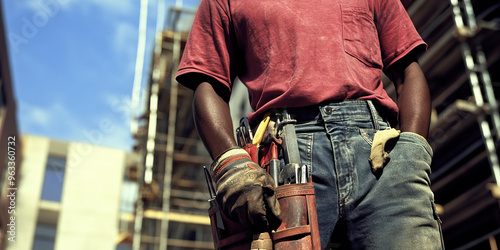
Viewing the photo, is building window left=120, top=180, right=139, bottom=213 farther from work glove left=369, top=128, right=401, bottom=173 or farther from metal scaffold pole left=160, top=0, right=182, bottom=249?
work glove left=369, top=128, right=401, bottom=173

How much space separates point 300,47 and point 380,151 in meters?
0.53

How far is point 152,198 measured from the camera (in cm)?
1919

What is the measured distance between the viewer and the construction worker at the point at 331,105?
6.40 ft

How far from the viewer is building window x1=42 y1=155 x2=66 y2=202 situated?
141 ft

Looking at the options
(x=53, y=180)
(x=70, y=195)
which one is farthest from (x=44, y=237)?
(x=53, y=180)

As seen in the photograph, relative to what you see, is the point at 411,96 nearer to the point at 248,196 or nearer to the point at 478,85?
the point at 248,196

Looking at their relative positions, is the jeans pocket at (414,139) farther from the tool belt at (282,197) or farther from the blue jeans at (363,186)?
the tool belt at (282,197)

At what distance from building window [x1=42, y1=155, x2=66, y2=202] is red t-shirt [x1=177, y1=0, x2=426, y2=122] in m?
43.0

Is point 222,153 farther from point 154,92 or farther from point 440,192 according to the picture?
point 154,92

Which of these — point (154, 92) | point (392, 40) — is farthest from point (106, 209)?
point (392, 40)

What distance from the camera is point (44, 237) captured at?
4312 centimetres

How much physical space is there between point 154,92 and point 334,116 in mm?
19127

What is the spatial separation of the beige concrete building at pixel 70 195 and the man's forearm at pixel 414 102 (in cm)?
3908

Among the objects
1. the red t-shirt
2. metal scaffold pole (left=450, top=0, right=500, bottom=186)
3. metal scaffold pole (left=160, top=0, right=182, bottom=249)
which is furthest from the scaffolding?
the red t-shirt
